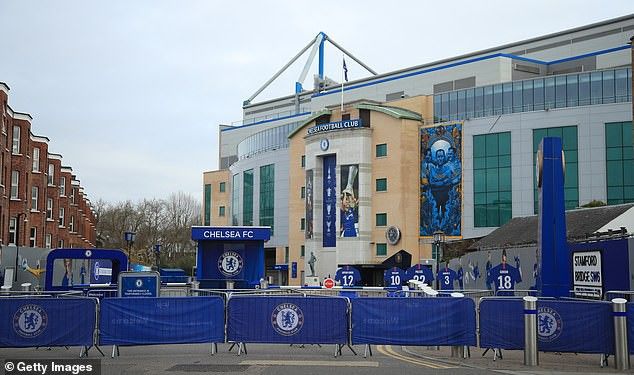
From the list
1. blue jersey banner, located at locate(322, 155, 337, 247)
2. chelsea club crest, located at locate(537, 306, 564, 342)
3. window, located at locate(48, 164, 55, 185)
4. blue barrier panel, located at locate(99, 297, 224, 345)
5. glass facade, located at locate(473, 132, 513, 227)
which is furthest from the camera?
blue jersey banner, located at locate(322, 155, 337, 247)

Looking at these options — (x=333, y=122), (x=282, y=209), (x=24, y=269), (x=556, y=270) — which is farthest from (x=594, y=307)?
(x=282, y=209)

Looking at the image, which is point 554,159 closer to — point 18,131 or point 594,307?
point 594,307

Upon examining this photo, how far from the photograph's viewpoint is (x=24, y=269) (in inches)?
1848

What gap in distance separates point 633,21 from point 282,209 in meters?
42.8

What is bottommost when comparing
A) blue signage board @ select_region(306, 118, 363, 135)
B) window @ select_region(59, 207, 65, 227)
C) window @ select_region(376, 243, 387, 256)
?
window @ select_region(376, 243, 387, 256)

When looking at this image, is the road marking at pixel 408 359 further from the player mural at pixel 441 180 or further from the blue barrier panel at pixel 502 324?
the player mural at pixel 441 180

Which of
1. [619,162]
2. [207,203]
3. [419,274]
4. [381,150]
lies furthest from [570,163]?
[207,203]

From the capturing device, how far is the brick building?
4903 cm

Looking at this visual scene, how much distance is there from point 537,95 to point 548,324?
182ft

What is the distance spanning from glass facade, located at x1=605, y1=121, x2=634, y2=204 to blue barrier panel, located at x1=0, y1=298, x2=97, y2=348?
55696mm

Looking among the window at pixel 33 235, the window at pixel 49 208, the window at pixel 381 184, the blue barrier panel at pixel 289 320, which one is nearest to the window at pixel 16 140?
the window at pixel 33 235

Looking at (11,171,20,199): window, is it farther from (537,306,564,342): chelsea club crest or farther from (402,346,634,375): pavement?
(537,306,564,342): chelsea club crest

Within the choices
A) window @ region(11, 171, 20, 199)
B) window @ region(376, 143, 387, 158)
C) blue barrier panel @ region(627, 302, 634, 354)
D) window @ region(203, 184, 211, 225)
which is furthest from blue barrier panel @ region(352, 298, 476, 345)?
window @ region(203, 184, 211, 225)

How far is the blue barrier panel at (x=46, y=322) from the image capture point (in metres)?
16.5
